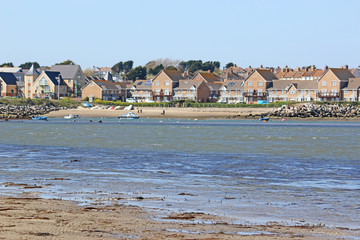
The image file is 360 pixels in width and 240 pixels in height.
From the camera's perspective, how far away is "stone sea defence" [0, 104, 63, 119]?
12188cm

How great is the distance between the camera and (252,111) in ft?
Answer: 430

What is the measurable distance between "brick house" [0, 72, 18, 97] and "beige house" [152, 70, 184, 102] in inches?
1928

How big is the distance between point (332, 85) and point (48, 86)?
83.4m

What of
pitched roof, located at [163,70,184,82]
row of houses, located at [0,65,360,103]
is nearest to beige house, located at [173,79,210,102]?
row of houses, located at [0,65,360,103]

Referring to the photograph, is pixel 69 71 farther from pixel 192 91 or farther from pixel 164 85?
pixel 192 91

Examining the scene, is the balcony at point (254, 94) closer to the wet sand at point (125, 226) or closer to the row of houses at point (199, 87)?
the row of houses at point (199, 87)

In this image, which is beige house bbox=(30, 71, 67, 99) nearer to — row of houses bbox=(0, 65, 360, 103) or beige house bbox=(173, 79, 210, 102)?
row of houses bbox=(0, 65, 360, 103)

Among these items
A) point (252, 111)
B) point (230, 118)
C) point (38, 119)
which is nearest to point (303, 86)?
point (252, 111)

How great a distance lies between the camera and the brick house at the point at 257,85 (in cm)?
15662

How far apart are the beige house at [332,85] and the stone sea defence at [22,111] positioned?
66475 mm

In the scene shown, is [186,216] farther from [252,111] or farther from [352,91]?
[352,91]

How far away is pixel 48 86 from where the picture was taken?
6860 inches

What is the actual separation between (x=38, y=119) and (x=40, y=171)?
289 ft

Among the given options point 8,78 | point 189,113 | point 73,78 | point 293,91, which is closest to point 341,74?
point 293,91
